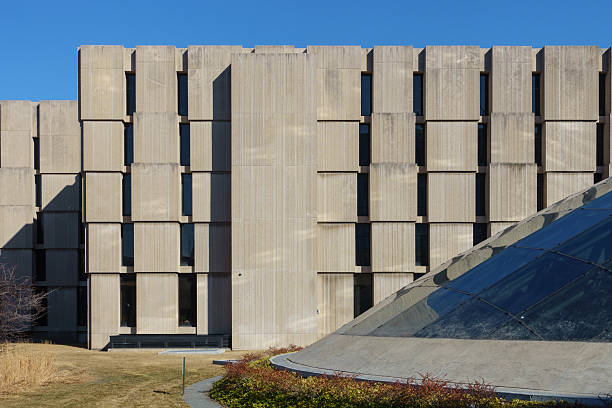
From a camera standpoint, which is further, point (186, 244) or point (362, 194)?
point (186, 244)

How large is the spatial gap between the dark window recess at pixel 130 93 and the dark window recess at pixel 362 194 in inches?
555

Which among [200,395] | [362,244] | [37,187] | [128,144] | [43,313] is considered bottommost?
[43,313]

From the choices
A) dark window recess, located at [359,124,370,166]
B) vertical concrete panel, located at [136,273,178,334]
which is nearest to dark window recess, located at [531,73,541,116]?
dark window recess, located at [359,124,370,166]

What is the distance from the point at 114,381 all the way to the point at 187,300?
523 inches

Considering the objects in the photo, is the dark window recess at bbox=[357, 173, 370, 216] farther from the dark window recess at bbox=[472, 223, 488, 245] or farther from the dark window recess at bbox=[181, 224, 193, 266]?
the dark window recess at bbox=[181, 224, 193, 266]

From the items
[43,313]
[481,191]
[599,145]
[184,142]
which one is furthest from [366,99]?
[43,313]

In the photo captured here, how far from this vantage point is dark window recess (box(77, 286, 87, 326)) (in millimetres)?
39303

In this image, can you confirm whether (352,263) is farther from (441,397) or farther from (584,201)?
(441,397)

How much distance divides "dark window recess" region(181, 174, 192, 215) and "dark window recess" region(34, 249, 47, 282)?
14.0 metres

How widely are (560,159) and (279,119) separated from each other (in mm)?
16328

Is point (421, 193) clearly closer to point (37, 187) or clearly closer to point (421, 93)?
point (421, 93)

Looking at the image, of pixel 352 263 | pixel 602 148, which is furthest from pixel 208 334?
pixel 602 148

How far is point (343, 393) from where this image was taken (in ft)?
36.1

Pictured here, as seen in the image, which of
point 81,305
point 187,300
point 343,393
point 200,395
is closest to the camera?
point 343,393
